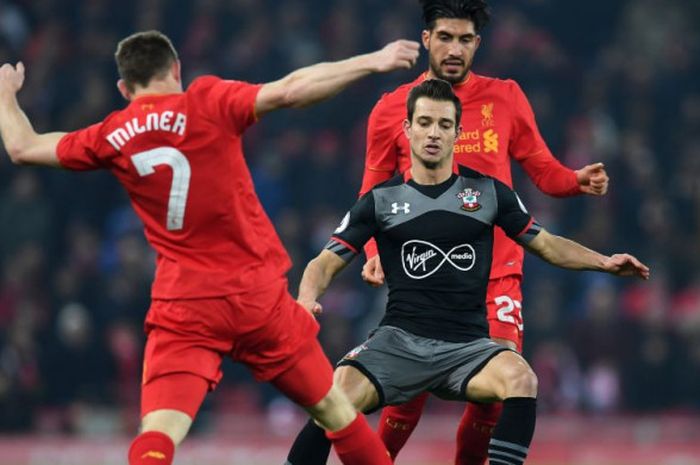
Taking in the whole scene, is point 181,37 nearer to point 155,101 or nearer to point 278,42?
point 278,42

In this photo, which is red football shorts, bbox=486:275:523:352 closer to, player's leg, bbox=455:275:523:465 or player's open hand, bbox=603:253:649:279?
player's leg, bbox=455:275:523:465

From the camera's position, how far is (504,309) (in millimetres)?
7984

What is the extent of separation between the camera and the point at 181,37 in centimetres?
1741

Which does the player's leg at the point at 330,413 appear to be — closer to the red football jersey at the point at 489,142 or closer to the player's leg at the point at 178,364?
the player's leg at the point at 178,364

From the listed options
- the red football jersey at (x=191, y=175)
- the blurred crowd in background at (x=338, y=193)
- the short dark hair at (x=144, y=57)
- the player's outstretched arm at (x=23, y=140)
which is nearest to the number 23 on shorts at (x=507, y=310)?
the red football jersey at (x=191, y=175)

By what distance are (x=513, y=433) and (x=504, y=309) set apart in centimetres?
95

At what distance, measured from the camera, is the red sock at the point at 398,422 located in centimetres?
812

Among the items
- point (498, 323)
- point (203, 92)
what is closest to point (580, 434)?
point (498, 323)

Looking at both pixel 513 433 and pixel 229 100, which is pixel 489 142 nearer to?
pixel 513 433

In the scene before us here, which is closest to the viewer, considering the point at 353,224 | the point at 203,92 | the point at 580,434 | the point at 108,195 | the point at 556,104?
the point at 203,92

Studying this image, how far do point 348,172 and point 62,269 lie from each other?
3091 mm

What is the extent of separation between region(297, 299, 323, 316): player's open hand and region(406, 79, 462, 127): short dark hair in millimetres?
1049

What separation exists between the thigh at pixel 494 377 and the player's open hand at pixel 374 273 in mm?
809

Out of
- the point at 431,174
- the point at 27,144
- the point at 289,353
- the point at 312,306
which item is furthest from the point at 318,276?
the point at 27,144
